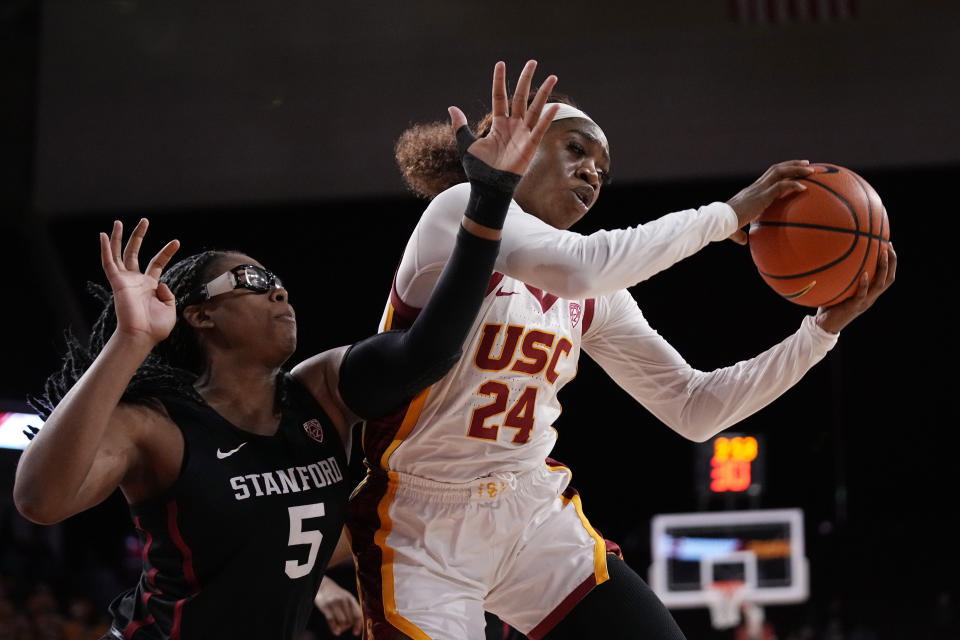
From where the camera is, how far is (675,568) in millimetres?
12359

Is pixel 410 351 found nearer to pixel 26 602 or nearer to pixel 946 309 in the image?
pixel 26 602

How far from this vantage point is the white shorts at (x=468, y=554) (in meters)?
2.79

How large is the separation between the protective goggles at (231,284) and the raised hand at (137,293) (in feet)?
1.06

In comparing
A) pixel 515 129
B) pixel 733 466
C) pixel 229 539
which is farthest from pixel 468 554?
pixel 733 466

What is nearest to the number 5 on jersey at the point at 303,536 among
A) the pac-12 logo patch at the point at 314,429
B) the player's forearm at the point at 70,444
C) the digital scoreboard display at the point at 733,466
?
the pac-12 logo patch at the point at 314,429

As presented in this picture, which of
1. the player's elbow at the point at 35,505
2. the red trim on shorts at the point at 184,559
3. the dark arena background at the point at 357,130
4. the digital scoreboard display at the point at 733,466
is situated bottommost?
the digital scoreboard display at the point at 733,466

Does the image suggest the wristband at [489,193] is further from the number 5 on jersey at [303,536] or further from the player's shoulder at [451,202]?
the number 5 on jersey at [303,536]

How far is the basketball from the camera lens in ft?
9.56

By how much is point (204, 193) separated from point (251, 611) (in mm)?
8119

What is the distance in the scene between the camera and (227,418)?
8.87 ft

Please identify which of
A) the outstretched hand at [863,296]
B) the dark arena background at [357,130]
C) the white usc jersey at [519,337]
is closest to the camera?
the white usc jersey at [519,337]

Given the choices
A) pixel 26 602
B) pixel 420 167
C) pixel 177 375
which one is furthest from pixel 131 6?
pixel 177 375

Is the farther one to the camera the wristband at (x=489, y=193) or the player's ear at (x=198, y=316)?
the player's ear at (x=198, y=316)

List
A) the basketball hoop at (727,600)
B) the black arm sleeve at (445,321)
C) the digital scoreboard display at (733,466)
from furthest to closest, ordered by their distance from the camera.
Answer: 1. the digital scoreboard display at (733,466)
2. the basketball hoop at (727,600)
3. the black arm sleeve at (445,321)
